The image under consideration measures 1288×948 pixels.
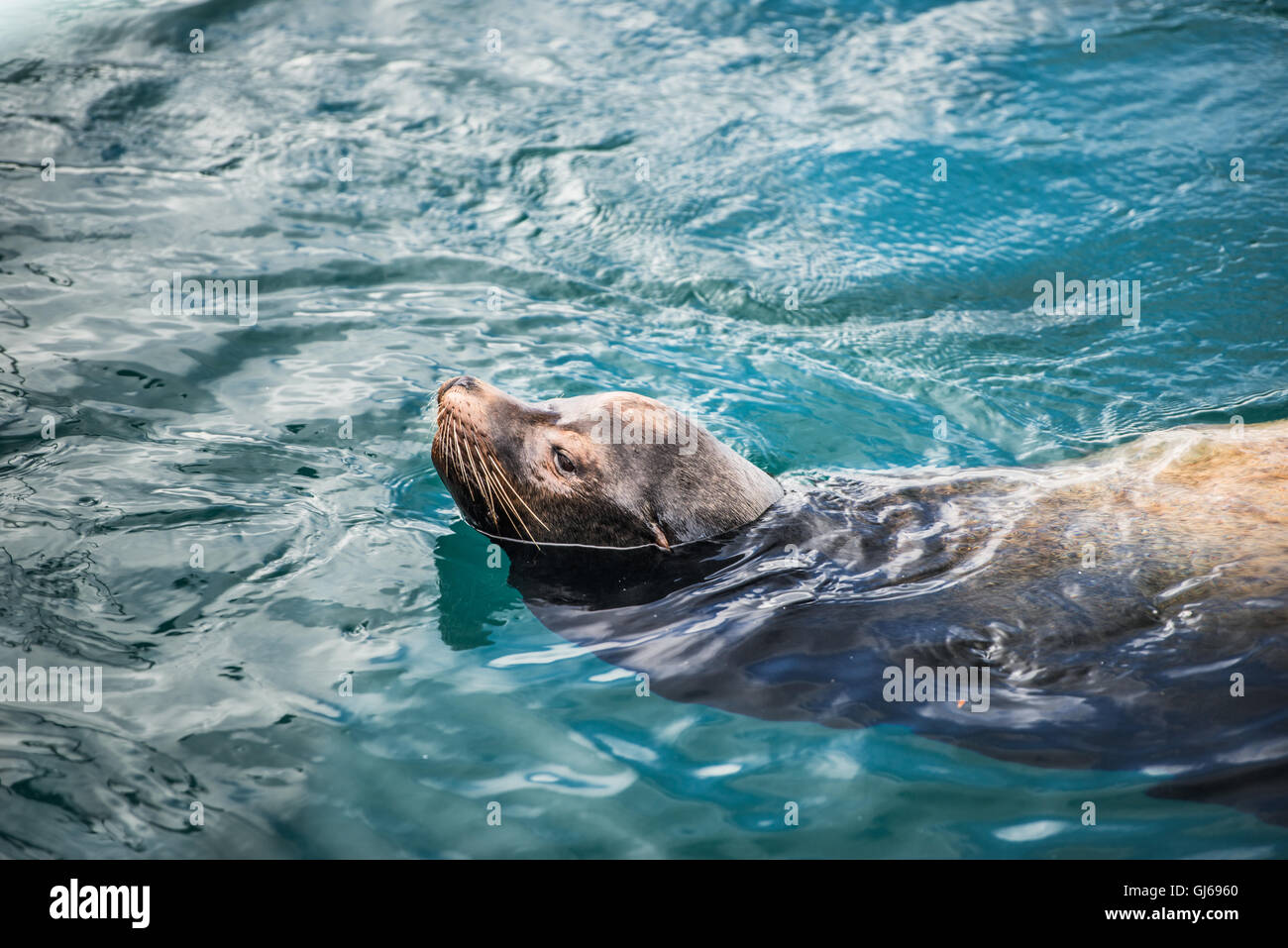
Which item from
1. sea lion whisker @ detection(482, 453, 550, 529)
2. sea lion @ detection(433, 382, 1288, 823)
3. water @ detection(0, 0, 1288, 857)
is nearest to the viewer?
water @ detection(0, 0, 1288, 857)

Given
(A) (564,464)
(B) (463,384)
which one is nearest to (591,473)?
(A) (564,464)

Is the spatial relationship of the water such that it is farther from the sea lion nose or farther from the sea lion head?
the sea lion nose

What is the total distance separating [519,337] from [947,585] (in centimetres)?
385

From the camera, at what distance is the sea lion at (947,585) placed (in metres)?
4.39

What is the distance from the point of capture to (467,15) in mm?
12367

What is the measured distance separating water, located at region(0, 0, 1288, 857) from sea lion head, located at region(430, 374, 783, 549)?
43 cm

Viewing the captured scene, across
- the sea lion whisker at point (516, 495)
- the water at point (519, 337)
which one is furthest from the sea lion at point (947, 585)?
the water at point (519, 337)

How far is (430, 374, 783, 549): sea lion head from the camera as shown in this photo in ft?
17.7

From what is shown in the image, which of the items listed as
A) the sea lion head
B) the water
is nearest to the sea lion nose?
the sea lion head

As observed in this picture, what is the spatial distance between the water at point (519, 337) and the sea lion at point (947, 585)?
0.61 feet

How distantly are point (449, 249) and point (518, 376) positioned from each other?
2078mm

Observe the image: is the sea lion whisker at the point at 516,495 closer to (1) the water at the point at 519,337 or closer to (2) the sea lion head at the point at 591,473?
(2) the sea lion head at the point at 591,473
